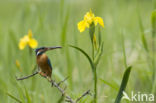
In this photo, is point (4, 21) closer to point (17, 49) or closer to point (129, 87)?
point (17, 49)

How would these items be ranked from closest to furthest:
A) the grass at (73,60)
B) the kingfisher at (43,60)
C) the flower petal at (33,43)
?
the kingfisher at (43,60) < the grass at (73,60) < the flower petal at (33,43)

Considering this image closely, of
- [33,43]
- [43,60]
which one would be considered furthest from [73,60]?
[43,60]

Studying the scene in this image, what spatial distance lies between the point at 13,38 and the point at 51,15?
1.91m

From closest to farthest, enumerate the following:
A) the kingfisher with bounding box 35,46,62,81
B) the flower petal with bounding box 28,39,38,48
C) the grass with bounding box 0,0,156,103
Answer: the kingfisher with bounding box 35,46,62,81
the grass with bounding box 0,0,156,103
the flower petal with bounding box 28,39,38,48

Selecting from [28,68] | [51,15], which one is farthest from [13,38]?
[51,15]

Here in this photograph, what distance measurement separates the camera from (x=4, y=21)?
177 inches

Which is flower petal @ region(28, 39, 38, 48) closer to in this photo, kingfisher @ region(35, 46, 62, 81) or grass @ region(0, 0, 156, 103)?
grass @ region(0, 0, 156, 103)

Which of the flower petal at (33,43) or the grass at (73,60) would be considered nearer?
the grass at (73,60)

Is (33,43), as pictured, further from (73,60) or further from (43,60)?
(43,60)

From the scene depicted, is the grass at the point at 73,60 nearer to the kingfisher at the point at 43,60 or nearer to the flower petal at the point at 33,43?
the flower petal at the point at 33,43

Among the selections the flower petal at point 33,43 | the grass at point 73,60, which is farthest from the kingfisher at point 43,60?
the flower petal at point 33,43

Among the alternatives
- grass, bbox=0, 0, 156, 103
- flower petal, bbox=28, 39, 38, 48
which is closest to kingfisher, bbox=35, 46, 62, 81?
grass, bbox=0, 0, 156, 103

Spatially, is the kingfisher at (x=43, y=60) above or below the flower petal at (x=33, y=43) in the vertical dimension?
below

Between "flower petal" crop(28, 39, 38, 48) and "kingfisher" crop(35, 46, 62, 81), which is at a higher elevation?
"flower petal" crop(28, 39, 38, 48)
